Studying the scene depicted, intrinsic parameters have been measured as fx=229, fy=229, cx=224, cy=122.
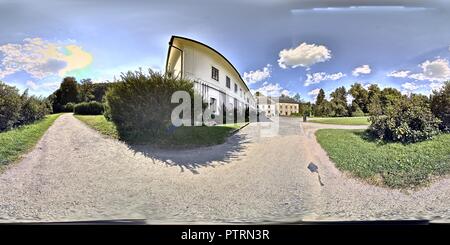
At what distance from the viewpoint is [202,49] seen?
5.08 feet

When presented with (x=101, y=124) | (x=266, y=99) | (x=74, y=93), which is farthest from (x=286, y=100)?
(x=74, y=93)

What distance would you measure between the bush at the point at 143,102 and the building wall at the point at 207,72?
0.08m

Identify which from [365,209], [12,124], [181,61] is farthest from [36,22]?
[365,209]

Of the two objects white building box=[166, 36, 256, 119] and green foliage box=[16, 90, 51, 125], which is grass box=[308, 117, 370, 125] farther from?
green foliage box=[16, 90, 51, 125]

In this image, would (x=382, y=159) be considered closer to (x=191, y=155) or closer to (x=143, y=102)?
(x=191, y=155)

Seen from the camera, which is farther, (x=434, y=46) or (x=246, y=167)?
(x=246, y=167)

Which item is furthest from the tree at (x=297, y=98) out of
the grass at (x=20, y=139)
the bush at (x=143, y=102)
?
the grass at (x=20, y=139)

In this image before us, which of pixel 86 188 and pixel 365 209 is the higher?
pixel 86 188

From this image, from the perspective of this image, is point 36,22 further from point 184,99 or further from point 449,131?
point 449,131

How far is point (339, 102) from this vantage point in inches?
62.2

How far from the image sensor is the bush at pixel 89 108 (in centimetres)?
161

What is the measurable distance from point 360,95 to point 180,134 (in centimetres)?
129
